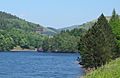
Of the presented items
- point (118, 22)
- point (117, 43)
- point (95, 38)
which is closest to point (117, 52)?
point (117, 43)

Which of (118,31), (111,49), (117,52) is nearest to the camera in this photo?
(111,49)

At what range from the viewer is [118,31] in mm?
117250

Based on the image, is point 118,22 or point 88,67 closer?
point 88,67

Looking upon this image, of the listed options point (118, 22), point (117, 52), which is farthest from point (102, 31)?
point (118, 22)

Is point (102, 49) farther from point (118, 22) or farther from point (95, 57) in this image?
point (118, 22)

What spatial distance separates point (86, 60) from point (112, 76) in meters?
67.5

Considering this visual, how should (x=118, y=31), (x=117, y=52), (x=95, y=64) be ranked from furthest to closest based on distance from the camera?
1. (x=118, y=31)
2. (x=117, y=52)
3. (x=95, y=64)

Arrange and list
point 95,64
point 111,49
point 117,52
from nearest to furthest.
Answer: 1. point 95,64
2. point 111,49
3. point 117,52

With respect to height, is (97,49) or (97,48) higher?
(97,48)

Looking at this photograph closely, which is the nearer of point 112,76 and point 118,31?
point 112,76

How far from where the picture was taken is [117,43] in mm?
110875

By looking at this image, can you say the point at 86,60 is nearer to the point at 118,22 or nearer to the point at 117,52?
the point at 117,52

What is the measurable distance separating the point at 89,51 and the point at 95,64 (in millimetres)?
3332

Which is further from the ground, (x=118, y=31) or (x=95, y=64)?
(x=118, y=31)
